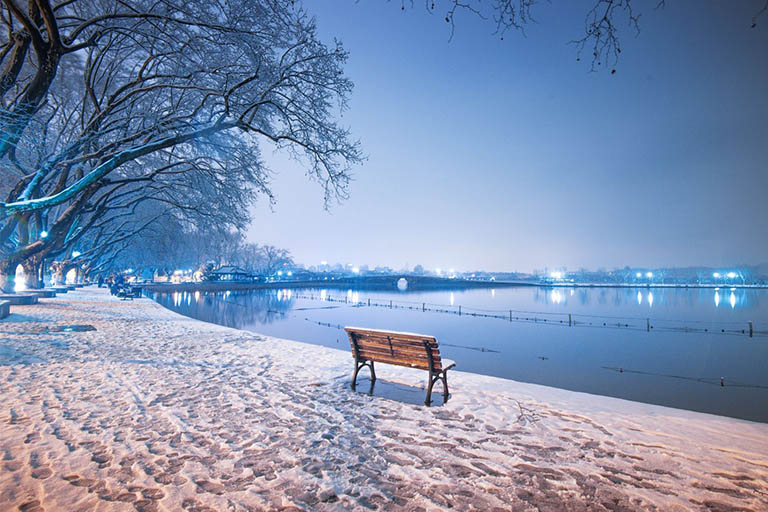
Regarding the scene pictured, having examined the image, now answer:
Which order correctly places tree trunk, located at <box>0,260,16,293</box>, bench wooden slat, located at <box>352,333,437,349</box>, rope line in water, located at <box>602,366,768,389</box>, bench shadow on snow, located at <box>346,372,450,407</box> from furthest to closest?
1. tree trunk, located at <box>0,260,16,293</box>
2. rope line in water, located at <box>602,366,768,389</box>
3. bench shadow on snow, located at <box>346,372,450,407</box>
4. bench wooden slat, located at <box>352,333,437,349</box>

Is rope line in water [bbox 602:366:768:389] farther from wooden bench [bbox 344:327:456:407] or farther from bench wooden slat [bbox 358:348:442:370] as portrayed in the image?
bench wooden slat [bbox 358:348:442:370]

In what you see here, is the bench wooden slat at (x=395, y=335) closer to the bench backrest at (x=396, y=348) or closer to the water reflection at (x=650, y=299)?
the bench backrest at (x=396, y=348)

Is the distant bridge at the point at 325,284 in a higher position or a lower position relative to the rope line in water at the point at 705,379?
higher

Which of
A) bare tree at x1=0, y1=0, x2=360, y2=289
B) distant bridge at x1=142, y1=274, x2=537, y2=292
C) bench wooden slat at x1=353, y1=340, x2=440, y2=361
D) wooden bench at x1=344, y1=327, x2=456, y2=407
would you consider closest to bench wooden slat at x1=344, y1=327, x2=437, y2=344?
wooden bench at x1=344, y1=327, x2=456, y2=407

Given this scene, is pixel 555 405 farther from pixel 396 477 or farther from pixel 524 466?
pixel 396 477

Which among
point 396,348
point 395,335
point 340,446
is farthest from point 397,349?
point 340,446

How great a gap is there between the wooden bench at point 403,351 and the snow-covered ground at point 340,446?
0.51 m

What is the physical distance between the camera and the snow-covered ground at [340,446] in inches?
113

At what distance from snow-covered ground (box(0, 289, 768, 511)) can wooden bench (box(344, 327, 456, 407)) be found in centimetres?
51

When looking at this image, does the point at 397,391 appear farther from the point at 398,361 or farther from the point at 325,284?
the point at 325,284

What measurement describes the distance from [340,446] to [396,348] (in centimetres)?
211

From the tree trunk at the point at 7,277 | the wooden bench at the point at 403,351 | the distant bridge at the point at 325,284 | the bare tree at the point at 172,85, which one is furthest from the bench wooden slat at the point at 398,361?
the distant bridge at the point at 325,284

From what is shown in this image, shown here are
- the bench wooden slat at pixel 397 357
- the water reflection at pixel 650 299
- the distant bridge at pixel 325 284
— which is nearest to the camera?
the bench wooden slat at pixel 397 357

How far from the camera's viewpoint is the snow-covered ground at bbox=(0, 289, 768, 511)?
2875mm
